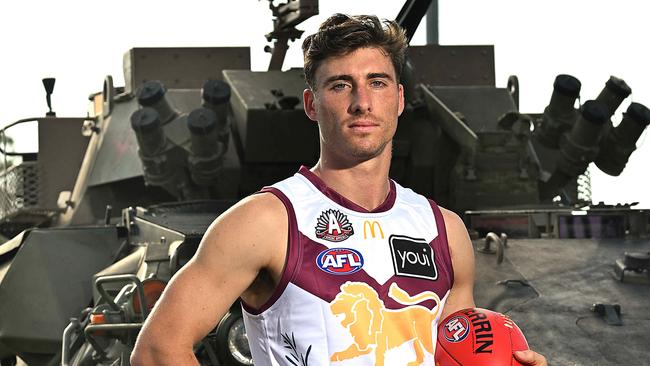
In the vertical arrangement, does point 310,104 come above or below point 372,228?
above

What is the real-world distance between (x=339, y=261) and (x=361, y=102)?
398 mm

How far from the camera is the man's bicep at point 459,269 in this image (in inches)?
122

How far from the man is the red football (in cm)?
4

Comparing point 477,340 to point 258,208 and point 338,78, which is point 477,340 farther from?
point 338,78

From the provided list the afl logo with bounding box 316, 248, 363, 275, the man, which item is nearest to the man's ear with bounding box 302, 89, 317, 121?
the man

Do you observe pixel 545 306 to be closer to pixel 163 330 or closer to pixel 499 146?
pixel 499 146

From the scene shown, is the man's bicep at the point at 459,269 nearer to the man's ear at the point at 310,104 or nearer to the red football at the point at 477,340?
the red football at the point at 477,340

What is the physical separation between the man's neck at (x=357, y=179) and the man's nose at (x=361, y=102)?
0.20 m

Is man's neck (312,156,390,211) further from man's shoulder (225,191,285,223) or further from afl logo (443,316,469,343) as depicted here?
afl logo (443,316,469,343)

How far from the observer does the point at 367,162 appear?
3025mm

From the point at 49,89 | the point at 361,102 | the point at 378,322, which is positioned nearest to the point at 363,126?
the point at 361,102

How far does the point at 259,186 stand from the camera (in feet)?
34.6

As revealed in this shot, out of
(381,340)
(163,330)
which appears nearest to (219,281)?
(163,330)

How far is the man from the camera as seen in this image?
9.04 feet
